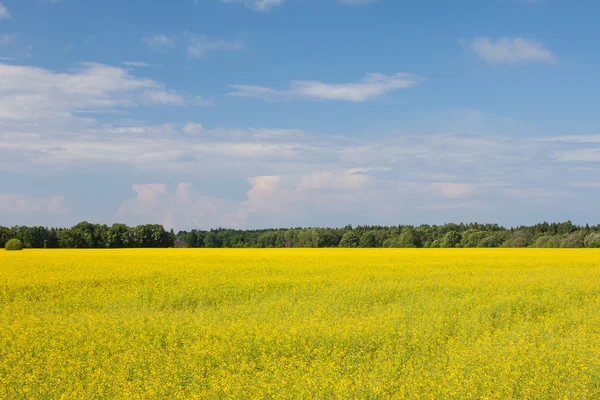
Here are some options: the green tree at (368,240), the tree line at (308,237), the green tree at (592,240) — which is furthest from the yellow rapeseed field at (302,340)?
the green tree at (368,240)

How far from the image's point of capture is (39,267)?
28.4m

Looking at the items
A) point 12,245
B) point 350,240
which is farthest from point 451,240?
point 12,245

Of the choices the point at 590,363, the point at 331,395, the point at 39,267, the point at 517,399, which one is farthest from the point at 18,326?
the point at 39,267

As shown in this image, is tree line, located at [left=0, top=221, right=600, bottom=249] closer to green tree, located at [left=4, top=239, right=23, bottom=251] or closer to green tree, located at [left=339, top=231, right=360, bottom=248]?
green tree, located at [left=339, top=231, right=360, bottom=248]

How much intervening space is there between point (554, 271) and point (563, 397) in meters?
21.0

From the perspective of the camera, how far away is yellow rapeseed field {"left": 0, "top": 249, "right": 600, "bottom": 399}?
29.3ft

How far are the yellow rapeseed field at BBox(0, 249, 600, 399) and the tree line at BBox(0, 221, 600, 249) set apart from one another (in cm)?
5540

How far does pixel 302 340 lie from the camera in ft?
38.2

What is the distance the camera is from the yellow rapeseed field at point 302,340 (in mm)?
8922

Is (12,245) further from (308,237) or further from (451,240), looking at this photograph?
(451,240)

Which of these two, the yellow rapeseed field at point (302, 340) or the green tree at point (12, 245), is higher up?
the green tree at point (12, 245)

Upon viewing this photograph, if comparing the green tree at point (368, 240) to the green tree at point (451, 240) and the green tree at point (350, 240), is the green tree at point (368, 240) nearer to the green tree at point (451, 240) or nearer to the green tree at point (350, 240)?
the green tree at point (350, 240)

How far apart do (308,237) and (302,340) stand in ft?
272

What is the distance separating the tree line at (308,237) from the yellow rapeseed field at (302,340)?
55.4 metres
